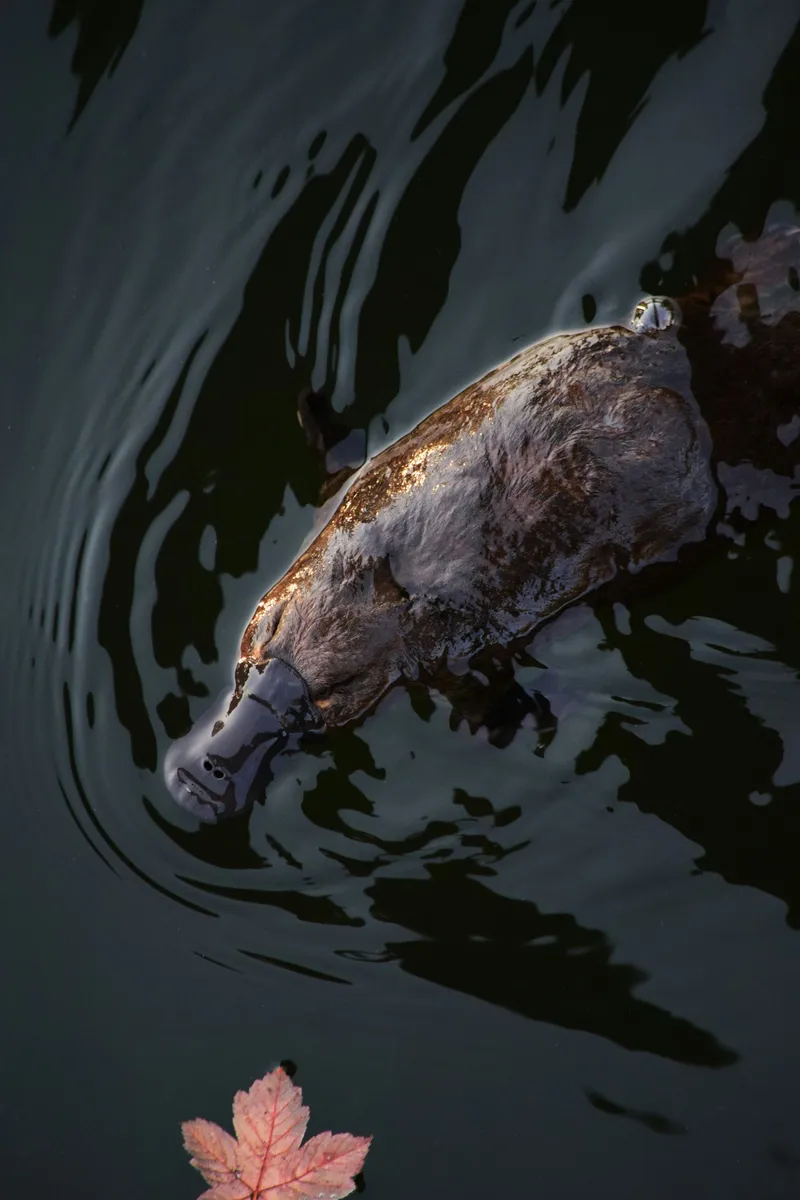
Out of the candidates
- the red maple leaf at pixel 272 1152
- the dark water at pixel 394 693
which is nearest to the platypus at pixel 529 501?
the dark water at pixel 394 693

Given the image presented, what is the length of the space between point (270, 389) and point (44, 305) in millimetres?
963

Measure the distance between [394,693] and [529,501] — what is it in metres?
0.80

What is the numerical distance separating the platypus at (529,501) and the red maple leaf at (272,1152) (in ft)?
3.40

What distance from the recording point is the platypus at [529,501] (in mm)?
3258

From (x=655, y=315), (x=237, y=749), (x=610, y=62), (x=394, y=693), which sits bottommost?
(x=394, y=693)

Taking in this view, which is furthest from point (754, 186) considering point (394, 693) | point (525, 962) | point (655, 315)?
point (525, 962)

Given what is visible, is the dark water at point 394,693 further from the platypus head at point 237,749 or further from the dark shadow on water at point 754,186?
the platypus head at point 237,749

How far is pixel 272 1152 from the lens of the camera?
134 inches

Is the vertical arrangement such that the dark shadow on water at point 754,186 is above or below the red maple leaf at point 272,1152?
above

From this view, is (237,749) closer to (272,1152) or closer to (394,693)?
(394,693)

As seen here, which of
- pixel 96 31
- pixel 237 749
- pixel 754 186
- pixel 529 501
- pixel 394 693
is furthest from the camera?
pixel 96 31

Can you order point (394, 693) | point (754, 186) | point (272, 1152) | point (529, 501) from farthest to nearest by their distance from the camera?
point (754, 186), point (394, 693), point (272, 1152), point (529, 501)

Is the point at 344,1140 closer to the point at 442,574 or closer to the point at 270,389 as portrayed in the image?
the point at 442,574

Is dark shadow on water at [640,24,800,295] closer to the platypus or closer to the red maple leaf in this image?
the platypus
